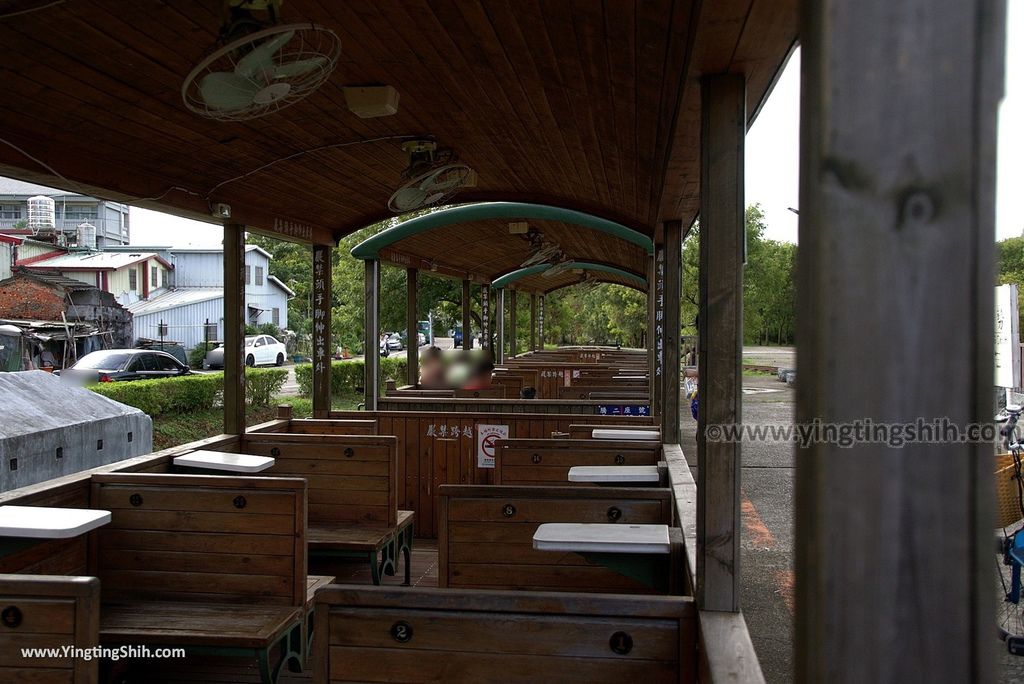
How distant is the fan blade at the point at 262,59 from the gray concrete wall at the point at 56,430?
559cm

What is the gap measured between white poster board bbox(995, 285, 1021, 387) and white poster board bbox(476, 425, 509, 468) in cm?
395

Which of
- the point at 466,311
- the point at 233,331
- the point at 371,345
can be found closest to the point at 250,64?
the point at 233,331

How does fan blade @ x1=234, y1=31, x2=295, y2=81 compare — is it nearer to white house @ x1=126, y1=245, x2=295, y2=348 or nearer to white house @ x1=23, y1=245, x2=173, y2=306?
white house @ x1=126, y1=245, x2=295, y2=348

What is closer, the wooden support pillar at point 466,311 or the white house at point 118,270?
the wooden support pillar at point 466,311

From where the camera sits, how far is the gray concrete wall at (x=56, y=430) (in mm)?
7281

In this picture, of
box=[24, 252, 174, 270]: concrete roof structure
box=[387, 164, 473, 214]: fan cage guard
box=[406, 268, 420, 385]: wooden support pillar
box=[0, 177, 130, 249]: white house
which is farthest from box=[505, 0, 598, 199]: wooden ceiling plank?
box=[0, 177, 130, 249]: white house

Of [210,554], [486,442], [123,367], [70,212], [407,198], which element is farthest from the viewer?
[70,212]

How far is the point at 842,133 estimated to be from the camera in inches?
32.2

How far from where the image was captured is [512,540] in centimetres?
345

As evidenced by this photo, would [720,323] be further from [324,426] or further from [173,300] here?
[173,300]

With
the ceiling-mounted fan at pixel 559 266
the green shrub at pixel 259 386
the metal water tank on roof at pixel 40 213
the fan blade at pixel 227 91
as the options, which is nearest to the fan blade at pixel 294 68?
the fan blade at pixel 227 91

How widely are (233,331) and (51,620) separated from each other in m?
3.63

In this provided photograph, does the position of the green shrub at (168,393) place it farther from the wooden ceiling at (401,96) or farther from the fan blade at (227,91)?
the fan blade at (227,91)

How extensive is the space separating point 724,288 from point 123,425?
804cm
